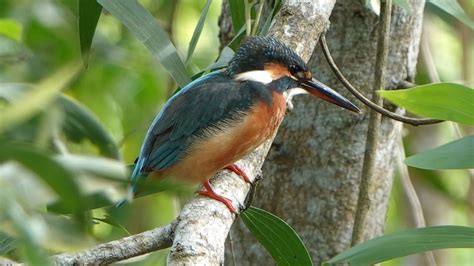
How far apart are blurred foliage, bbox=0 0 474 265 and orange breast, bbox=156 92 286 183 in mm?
184

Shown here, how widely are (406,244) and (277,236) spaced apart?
36 cm

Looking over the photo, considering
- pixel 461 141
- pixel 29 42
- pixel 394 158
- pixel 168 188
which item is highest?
pixel 29 42

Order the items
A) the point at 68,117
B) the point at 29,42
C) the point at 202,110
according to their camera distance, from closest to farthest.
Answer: the point at 202,110
the point at 68,117
the point at 29,42

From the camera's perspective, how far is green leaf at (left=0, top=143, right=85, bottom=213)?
65 centimetres

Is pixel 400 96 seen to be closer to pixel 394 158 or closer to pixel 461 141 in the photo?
pixel 461 141

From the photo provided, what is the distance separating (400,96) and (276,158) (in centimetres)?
→ 102

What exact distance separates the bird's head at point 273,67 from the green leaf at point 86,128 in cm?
45

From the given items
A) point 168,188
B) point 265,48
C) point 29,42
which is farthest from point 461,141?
point 29,42

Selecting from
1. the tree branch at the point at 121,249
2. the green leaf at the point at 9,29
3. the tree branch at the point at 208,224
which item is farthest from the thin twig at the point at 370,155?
the green leaf at the point at 9,29

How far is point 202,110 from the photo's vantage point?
6.97ft

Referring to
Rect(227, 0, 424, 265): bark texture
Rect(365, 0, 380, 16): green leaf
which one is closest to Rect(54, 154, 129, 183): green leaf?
Rect(365, 0, 380, 16): green leaf

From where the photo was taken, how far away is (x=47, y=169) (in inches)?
25.8

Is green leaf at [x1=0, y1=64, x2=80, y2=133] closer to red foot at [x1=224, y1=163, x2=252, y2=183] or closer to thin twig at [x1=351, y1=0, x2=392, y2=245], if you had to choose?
red foot at [x1=224, y1=163, x2=252, y2=183]

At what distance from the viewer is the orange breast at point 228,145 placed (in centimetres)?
202
